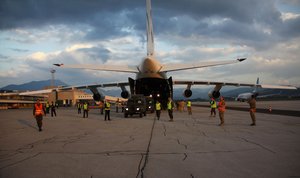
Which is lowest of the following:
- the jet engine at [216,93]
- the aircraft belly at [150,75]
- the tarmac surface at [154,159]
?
the tarmac surface at [154,159]

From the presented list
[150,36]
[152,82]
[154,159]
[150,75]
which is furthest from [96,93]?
[154,159]

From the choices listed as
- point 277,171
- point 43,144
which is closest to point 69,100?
point 43,144

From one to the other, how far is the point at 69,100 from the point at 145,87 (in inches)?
2691

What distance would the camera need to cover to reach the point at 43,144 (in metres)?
8.55

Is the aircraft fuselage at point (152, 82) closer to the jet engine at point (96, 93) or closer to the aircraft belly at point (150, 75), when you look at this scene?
the aircraft belly at point (150, 75)

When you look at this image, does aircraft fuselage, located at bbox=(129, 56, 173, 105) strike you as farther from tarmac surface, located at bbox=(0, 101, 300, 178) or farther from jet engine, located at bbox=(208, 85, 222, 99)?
tarmac surface, located at bbox=(0, 101, 300, 178)

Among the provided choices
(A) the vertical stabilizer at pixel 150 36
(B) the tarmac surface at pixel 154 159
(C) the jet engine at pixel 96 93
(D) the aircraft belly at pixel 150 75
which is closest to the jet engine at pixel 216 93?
(D) the aircraft belly at pixel 150 75

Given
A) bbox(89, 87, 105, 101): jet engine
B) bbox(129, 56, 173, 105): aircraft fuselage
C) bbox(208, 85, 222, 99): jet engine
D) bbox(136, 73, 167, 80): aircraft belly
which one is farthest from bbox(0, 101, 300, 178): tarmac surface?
bbox(89, 87, 105, 101): jet engine

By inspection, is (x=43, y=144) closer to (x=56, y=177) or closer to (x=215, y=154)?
(x=56, y=177)

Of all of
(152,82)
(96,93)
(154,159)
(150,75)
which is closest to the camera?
(154,159)

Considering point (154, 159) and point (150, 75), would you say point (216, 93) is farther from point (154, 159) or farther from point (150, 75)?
point (154, 159)

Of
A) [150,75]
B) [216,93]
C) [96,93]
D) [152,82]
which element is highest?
[150,75]

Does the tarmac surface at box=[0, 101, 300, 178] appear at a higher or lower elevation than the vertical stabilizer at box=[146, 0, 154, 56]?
lower

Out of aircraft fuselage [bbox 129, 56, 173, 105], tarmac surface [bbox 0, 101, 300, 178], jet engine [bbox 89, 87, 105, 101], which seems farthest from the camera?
jet engine [bbox 89, 87, 105, 101]
